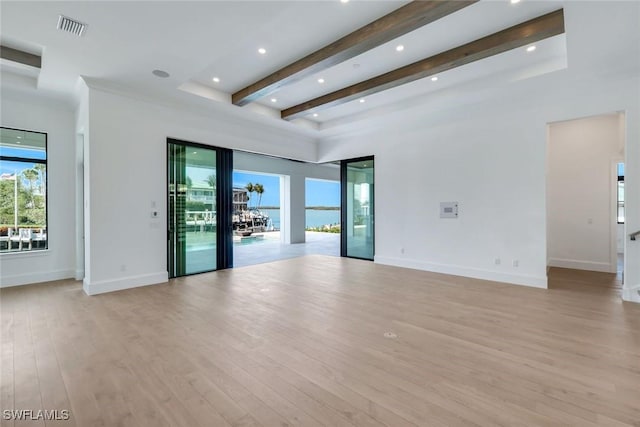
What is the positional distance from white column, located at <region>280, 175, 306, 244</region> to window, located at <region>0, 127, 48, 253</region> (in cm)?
720

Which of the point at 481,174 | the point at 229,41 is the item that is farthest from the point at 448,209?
the point at 229,41

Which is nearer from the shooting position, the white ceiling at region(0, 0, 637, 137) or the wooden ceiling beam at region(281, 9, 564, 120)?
the white ceiling at region(0, 0, 637, 137)

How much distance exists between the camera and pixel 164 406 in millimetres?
2023

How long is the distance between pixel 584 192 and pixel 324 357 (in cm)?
732

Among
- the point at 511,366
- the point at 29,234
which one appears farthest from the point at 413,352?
the point at 29,234

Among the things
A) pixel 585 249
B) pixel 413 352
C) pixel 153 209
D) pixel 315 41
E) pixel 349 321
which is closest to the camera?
pixel 413 352

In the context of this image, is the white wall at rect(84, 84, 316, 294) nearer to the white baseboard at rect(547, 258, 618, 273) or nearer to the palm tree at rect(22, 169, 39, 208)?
the palm tree at rect(22, 169, 39, 208)

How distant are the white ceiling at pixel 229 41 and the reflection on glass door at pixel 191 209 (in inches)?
50.9

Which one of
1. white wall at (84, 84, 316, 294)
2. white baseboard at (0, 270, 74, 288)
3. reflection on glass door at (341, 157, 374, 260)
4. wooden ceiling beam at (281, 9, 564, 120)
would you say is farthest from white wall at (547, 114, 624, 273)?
white baseboard at (0, 270, 74, 288)

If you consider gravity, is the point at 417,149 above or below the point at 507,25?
below

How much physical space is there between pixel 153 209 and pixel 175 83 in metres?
2.30

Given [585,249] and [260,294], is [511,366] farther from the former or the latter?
[585,249]

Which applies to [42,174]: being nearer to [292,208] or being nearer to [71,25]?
[71,25]

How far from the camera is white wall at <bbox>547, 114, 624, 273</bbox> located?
20.2 feet
